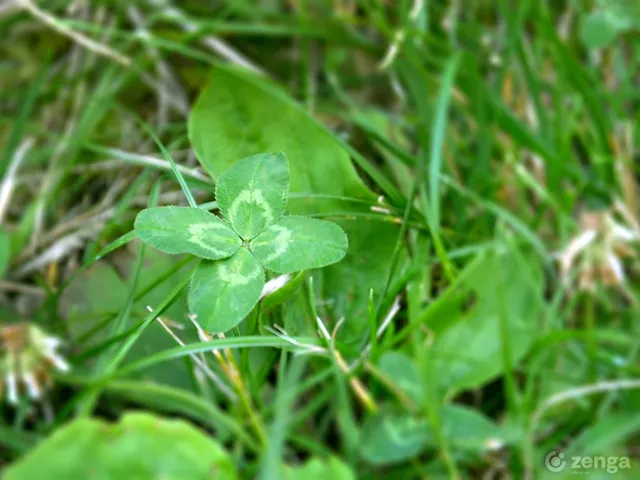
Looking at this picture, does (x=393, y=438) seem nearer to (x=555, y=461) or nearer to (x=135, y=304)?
(x=555, y=461)

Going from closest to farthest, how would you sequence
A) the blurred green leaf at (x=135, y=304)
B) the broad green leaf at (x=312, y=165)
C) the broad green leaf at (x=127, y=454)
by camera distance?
the broad green leaf at (x=127, y=454) → the blurred green leaf at (x=135, y=304) → the broad green leaf at (x=312, y=165)

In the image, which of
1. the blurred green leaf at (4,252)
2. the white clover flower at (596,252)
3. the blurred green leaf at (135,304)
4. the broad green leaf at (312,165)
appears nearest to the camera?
the blurred green leaf at (135,304)

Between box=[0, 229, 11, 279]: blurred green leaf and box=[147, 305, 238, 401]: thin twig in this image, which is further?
box=[0, 229, 11, 279]: blurred green leaf

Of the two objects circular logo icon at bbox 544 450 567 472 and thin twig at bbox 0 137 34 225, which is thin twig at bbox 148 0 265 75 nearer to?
thin twig at bbox 0 137 34 225

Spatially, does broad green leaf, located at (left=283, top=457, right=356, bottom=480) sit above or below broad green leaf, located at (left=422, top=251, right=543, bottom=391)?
above

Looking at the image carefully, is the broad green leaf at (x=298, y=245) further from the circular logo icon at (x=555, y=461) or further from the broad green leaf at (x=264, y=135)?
the circular logo icon at (x=555, y=461)

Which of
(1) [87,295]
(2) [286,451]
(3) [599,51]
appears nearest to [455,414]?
(2) [286,451]

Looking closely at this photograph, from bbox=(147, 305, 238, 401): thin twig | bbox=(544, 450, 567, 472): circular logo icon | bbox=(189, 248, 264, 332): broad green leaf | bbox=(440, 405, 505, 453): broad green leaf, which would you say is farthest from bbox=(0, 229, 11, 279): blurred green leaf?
bbox=(544, 450, 567, 472): circular logo icon

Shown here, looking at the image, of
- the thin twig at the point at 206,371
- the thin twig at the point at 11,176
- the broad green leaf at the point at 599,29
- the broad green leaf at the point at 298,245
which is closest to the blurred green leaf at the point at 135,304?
the thin twig at the point at 206,371
